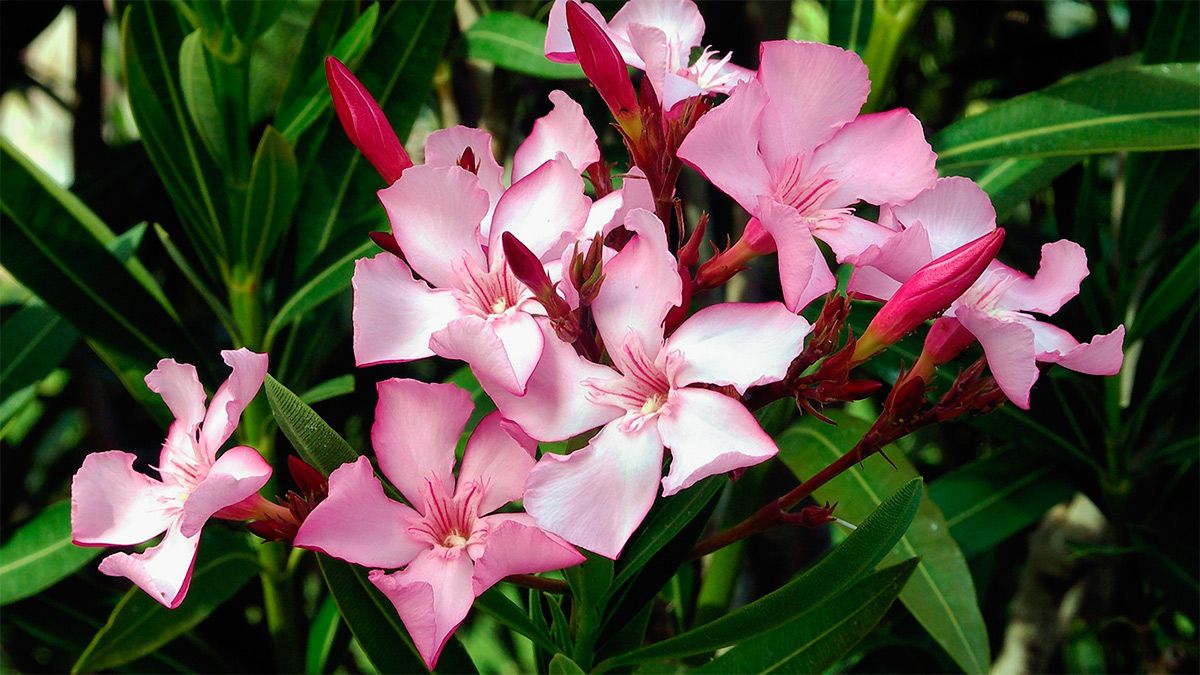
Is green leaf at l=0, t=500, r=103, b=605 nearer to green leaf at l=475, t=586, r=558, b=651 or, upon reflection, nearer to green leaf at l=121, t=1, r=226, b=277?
green leaf at l=121, t=1, r=226, b=277

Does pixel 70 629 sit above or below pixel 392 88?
below

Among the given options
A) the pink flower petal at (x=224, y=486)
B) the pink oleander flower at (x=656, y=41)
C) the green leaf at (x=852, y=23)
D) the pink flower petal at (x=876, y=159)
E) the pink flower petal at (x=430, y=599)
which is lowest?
the green leaf at (x=852, y=23)

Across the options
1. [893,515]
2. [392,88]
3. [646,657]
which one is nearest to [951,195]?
[893,515]

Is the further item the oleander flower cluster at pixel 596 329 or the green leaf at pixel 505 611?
the green leaf at pixel 505 611

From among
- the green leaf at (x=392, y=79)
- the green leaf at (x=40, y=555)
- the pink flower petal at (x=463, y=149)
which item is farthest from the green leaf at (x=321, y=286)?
the pink flower petal at (x=463, y=149)

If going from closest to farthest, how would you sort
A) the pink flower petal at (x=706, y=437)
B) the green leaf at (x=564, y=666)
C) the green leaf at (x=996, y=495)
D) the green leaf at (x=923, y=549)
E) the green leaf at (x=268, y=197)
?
the pink flower petal at (x=706, y=437) → the green leaf at (x=564, y=666) → the green leaf at (x=923, y=549) → the green leaf at (x=268, y=197) → the green leaf at (x=996, y=495)

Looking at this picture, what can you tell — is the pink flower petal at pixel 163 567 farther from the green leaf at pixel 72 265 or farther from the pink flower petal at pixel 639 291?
the green leaf at pixel 72 265

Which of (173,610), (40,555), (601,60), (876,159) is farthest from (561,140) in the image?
(40,555)

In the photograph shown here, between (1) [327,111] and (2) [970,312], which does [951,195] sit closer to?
(2) [970,312]
